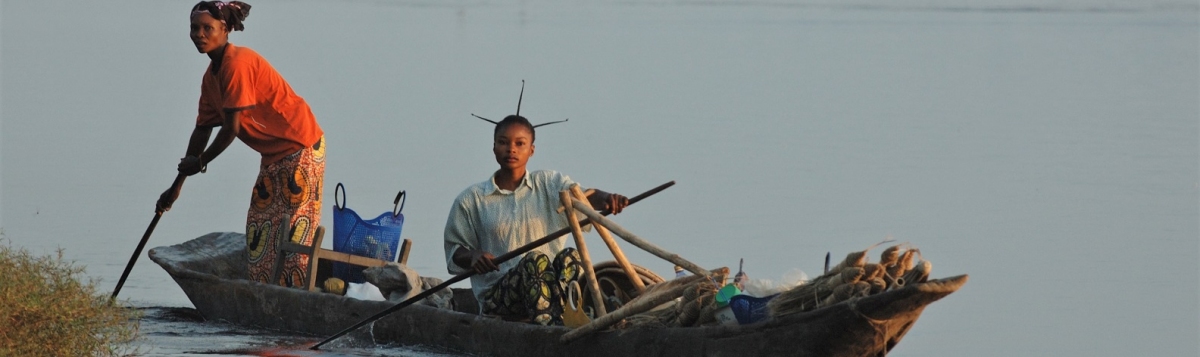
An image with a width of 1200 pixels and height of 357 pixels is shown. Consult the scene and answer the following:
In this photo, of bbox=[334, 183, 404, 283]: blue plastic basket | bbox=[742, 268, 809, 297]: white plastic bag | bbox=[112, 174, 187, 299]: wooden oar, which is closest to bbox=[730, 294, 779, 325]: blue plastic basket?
bbox=[742, 268, 809, 297]: white plastic bag

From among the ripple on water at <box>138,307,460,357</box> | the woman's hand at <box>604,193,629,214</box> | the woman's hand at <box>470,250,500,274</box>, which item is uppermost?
the woman's hand at <box>604,193,629,214</box>

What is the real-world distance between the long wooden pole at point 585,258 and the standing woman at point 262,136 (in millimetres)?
1541

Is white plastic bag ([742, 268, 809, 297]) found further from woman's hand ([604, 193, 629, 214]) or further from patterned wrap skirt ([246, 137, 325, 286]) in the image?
patterned wrap skirt ([246, 137, 325, 286])

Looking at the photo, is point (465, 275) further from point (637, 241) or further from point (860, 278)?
point (860, 278)

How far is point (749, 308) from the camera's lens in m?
5.26

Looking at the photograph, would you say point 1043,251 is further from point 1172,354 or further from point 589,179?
point 589,179

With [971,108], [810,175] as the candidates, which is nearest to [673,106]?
[971,108]

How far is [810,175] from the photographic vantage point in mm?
11102

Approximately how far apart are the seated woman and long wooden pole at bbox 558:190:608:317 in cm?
18

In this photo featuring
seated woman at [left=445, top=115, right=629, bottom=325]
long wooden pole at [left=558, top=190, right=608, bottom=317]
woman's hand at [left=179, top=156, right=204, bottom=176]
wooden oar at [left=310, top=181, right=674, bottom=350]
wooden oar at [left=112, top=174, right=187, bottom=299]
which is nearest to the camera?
long wooden pole at [left=558, top=190, right=608, bottom=317]

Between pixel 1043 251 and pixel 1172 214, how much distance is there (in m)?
1.30

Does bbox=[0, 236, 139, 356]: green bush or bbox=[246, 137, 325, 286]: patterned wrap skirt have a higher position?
bbox=[246, 137, 325, 286]: patterned wrap skirt

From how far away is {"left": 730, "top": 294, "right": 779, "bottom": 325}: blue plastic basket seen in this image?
5.24m

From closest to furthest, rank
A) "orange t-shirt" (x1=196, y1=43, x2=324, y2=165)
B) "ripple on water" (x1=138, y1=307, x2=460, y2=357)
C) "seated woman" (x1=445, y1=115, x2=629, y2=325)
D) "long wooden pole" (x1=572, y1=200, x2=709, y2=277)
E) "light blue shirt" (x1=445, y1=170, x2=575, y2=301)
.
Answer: "long wooden pole" (x1=572, y1=200, x2=709, y2=277) < "seated woman" (x1=445, y1=115, x2=629, y2=325) < "light blue shirt" (x1=445, y1=170, x2=575, y2=301) < "ripple on water" (x1=138, y1=307, x2=460, y2=357) < "orange t-shirt" (x1=196, y1=43, x2=324, y2=165)
